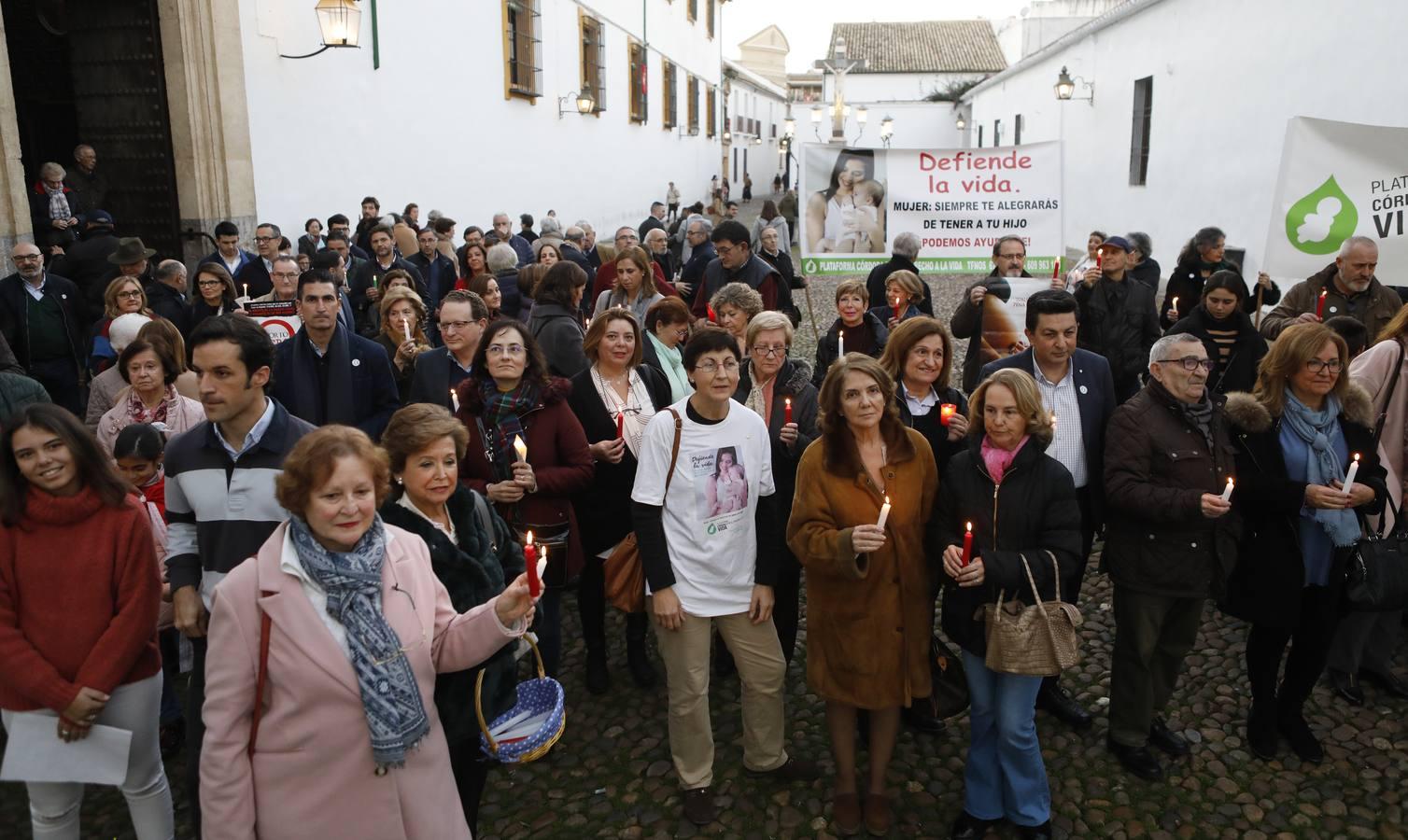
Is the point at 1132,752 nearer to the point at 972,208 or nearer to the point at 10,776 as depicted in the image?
the point at 10,776

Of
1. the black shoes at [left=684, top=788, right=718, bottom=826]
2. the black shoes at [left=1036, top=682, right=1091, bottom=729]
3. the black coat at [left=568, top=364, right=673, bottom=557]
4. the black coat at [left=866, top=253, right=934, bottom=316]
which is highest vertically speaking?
the black coat at [left=866, top=253, right=934, bottom=316]

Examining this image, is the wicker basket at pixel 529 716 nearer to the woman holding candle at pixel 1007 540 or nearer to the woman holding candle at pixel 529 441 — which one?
the woman holding candle at pixel 529 441

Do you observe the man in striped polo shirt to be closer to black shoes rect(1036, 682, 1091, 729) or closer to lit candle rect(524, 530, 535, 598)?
lit candle rect(524, 530, 535, 598)

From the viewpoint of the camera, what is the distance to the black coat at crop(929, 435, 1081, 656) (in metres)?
3.30

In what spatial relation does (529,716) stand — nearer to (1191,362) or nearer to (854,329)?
(1191,362)

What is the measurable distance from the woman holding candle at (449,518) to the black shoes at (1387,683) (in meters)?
3.98

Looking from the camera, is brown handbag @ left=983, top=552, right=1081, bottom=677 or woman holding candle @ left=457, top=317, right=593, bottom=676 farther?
woman holding candle @ left=457, top=317, right=593, bottom=676

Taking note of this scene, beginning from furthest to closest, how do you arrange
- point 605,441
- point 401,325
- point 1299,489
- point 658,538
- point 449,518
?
point 401,325, point 605,441, point 1299,489, point 658,538, point 449,518

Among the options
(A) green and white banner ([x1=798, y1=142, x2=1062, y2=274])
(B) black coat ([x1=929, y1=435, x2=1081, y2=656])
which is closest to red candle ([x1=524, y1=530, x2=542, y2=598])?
(B) black coat ([x1=929, y1=435, x2=1081, y2=656])

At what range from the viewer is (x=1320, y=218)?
6008mm

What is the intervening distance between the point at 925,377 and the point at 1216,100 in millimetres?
13376

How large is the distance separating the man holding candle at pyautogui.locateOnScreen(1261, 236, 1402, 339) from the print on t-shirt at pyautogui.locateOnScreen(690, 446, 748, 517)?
3.73m

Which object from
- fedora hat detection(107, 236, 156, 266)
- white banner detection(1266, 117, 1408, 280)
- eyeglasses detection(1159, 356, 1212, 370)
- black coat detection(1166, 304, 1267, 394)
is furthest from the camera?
fedora hat detection(107, 236, 156, 266)

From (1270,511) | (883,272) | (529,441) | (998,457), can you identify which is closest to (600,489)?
(529,441)
